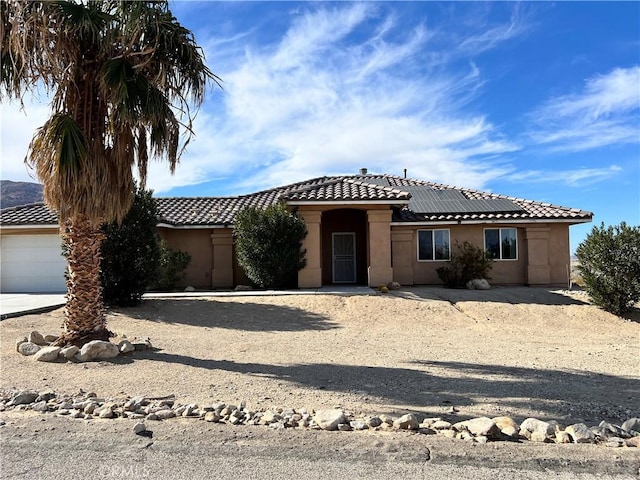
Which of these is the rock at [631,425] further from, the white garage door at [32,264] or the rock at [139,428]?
the white garage door at [32,264]

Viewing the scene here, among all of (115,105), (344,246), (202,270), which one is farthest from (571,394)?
(202,270)

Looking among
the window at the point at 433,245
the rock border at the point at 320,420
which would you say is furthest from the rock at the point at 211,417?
the window at the point at 433,245

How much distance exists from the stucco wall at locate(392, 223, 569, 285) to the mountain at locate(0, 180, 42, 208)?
1661 inches

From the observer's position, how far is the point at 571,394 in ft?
21.5

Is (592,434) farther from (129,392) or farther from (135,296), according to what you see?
(135,296)

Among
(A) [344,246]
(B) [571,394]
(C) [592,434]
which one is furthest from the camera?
(A) [344,246]

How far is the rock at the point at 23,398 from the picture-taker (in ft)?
19.9

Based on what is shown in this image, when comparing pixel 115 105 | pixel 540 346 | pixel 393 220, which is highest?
pixel 115 105

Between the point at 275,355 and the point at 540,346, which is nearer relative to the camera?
the point at 275,355

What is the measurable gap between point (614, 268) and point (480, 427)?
11918 millimetres

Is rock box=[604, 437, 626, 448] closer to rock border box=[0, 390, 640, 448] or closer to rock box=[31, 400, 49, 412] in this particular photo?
rock border box=[0, 390, 640, 448]

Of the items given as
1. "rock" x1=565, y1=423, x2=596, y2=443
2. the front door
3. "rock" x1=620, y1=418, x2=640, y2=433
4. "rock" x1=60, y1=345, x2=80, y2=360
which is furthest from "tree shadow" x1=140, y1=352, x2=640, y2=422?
the front door

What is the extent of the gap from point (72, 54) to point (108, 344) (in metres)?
5.03

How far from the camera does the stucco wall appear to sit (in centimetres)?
1973
